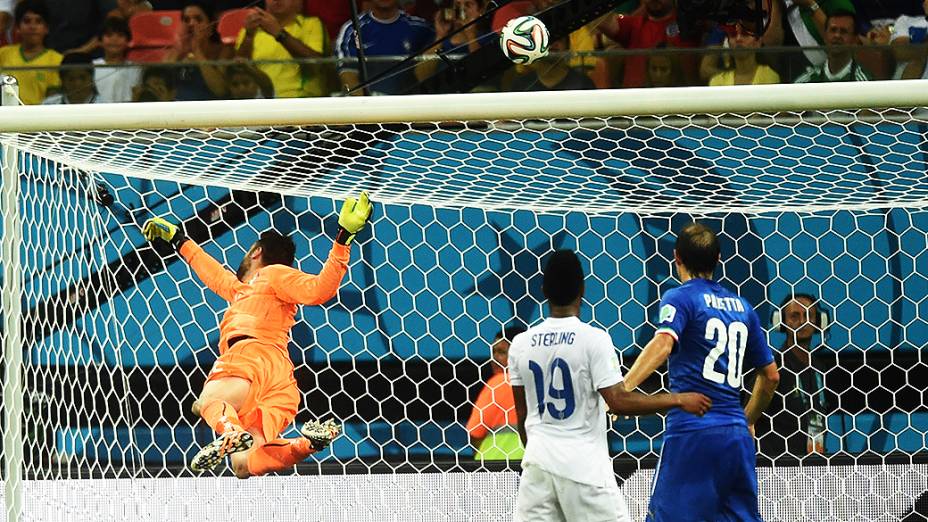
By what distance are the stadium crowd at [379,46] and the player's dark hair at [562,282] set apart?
6.91ft

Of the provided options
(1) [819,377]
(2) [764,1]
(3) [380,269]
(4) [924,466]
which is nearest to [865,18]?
(2) [764,1]

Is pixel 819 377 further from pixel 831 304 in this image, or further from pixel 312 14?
pixel 312 14

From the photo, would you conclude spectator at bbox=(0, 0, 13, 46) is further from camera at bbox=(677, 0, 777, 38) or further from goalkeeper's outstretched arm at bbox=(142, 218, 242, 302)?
camera at bbox=(677, 0, 777, 38)

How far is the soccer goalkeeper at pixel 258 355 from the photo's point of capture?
197 inches

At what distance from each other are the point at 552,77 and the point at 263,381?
1.94m

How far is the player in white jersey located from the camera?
3766 mm

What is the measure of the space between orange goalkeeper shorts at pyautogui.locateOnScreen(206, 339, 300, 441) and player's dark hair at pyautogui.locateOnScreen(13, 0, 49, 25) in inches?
111

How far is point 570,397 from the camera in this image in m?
3.82

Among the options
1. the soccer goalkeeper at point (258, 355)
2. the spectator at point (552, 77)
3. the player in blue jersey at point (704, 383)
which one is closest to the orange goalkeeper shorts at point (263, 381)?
the soccer goalkeeper at point (258, 355)

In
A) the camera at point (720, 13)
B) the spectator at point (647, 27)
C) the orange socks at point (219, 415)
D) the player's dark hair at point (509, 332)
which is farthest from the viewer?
the spectator at point (647, 27)

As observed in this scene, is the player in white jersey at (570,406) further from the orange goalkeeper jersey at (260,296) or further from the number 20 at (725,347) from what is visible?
the orange goalkeeper jersey at (260,296)

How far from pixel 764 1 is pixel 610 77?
1.05 m

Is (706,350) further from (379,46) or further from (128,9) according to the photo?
(128,9)

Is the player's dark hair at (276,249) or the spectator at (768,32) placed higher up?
the spectator at (768,32)
